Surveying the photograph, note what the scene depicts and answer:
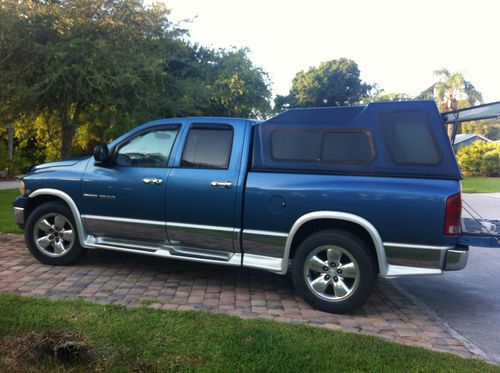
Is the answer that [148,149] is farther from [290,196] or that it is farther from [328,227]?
[328,227]

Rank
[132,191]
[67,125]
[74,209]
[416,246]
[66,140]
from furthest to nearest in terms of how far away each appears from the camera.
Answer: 1. [66,140]
2. [67,125]
3. [74,209]
4. [132,191]
5. [416,246]

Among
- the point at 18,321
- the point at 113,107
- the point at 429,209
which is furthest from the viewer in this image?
the point at 113,107

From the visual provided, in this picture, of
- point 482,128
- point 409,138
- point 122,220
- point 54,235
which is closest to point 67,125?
point 54,235

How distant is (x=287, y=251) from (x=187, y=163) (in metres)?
1.54

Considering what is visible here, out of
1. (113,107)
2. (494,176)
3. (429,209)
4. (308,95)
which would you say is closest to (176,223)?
(429,209)

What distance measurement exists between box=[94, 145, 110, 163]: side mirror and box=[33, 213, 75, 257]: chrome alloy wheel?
0.95 meters

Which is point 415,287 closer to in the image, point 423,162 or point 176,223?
point 423,162

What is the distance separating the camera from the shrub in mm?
32688

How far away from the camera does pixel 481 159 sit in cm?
3306

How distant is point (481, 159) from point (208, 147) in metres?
32.2

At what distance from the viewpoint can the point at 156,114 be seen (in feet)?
55.8

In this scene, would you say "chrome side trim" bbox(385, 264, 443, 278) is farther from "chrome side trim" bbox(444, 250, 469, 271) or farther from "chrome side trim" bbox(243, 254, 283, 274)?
"chrome side trim" bbox(243, 254, 283, 274)

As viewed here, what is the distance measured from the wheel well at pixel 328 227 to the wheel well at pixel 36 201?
10.0 ft

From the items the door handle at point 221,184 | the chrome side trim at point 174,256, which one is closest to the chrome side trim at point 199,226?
the chrome side trim at point 174,256
